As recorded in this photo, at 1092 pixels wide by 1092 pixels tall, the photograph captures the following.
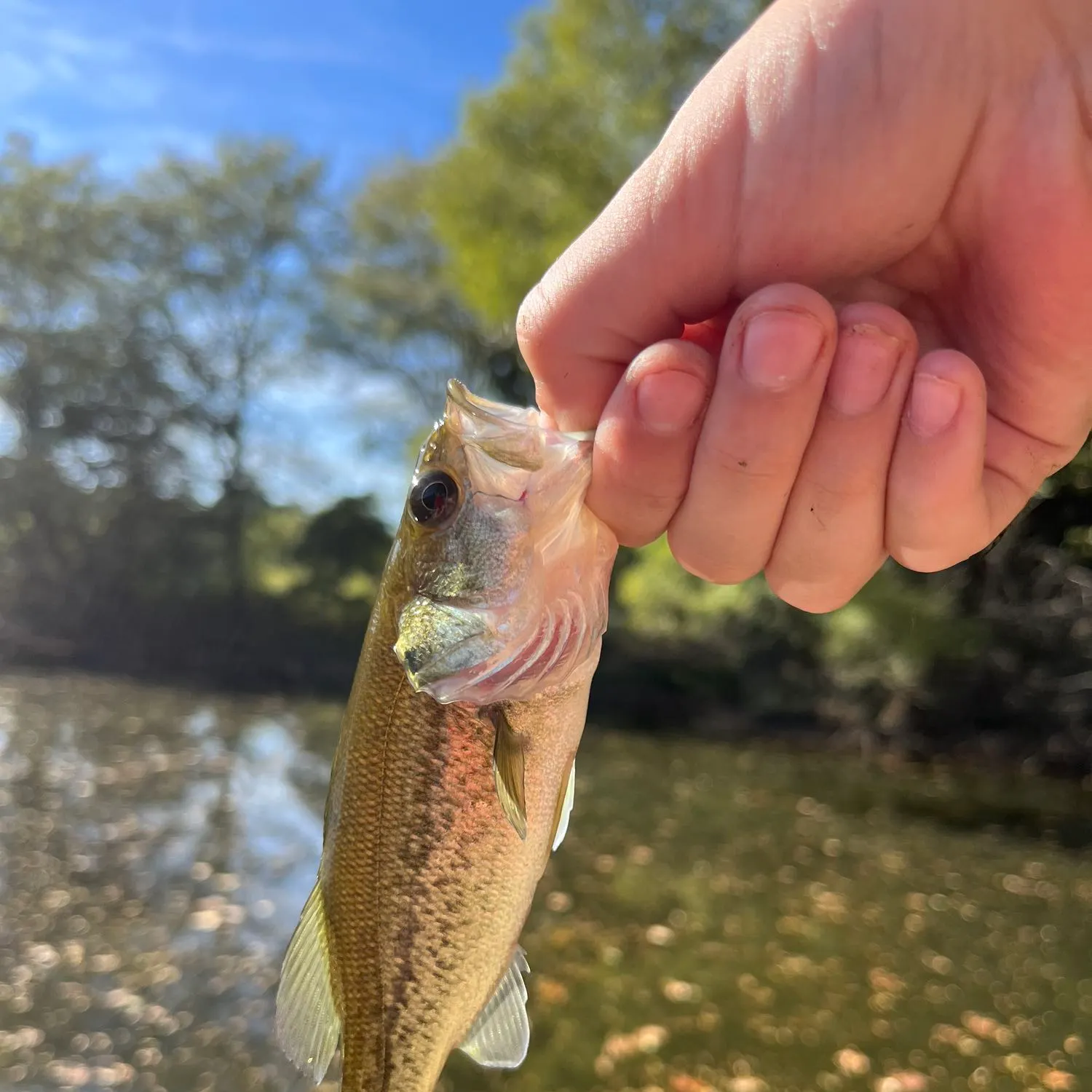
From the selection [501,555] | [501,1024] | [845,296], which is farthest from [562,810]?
[845,296]

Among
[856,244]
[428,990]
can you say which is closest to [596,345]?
[856,244]

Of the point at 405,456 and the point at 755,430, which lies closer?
the point at 755,430

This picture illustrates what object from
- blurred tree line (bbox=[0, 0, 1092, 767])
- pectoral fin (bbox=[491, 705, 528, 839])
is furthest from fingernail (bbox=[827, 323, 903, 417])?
blurred tree line (bbox=[0, 0, 1092, 767])

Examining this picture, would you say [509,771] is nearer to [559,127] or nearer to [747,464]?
[747,464]

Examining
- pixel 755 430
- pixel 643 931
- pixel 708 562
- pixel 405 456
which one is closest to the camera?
pixel 755 430

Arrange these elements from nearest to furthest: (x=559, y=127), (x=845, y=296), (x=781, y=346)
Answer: (x=781, y=346) → (x=845, y=296) → (x=559, y=127)

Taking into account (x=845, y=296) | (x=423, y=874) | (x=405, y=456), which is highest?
(x=845, y=296)

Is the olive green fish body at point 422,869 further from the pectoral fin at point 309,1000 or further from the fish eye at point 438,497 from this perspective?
the fish eye at point 438,497
